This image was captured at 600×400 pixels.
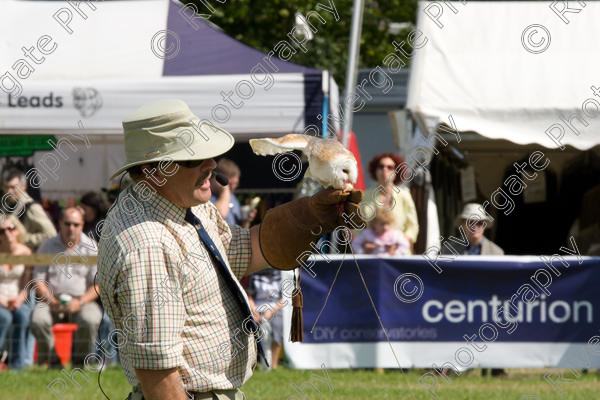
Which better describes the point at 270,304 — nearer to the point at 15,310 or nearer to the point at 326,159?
the point at 15,310

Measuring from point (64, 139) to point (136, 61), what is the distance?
1492 mm

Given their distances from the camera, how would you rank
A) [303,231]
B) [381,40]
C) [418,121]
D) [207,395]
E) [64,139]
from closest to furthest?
[207,395] < [303,231] < [418,121] < [64,139] < [381,40]

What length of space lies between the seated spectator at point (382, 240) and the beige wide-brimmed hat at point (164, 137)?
5690mm

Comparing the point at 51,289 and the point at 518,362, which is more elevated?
the point at 518,362

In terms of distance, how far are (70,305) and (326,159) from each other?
6.09 metres

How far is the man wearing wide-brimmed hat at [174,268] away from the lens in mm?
2961

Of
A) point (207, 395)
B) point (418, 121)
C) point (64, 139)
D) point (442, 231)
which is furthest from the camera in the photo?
point (442, 231)

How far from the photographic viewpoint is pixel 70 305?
8.79 m

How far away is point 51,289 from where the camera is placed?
8836 millimetres

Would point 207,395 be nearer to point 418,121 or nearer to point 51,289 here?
point 51,289

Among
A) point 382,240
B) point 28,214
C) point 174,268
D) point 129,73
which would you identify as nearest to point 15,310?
point 28,214

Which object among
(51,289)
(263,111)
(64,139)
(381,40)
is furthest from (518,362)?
(381,40)

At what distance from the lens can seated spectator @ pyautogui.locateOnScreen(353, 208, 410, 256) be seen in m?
8.80

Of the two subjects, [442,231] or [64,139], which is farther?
[442,231]
